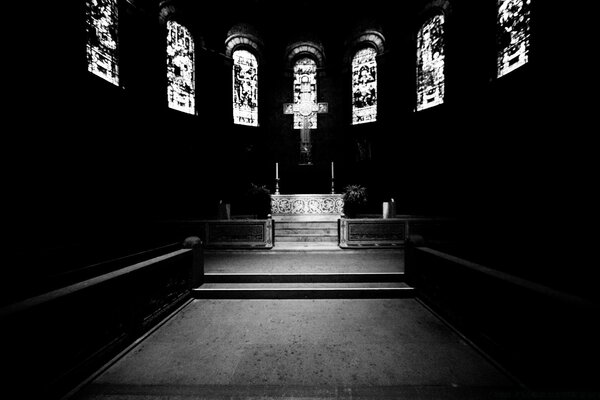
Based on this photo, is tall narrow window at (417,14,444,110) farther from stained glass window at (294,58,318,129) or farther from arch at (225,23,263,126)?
arch at (225,23,263,126)

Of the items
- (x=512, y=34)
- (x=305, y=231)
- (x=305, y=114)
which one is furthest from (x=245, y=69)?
(x=512, y=34)

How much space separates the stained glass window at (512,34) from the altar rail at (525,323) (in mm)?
6437

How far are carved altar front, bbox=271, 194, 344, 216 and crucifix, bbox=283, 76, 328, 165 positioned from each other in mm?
2637

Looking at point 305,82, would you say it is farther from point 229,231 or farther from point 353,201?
point 229,231

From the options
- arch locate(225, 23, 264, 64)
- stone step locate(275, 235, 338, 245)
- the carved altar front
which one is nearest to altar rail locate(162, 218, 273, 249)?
stone step locate(275, 235, 338, 245)

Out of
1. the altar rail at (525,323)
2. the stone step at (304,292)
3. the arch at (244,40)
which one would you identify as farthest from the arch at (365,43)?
the altar rail at (525,323)

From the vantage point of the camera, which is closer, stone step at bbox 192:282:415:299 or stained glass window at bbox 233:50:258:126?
stone step at bbox 192:282:415:299

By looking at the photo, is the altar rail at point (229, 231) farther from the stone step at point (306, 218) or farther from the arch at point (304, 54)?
the arch at point (304, 54)

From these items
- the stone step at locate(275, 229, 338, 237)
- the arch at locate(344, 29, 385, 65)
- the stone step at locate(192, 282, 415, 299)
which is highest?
the arch at locate(344, 29, 385, 65)

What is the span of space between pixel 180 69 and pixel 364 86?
761cm

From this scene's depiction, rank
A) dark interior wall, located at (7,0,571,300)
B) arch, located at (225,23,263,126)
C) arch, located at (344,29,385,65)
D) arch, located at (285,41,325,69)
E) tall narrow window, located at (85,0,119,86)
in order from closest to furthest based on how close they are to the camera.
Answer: dark interior wall, located at (7,0,571,300)
tall narrow window, located at (85,0,119,86)
arch, located at (344,29,385,65)
arch, located at (225,23,263,126)
arch, located at (285,41,325,69)

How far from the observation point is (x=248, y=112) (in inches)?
468

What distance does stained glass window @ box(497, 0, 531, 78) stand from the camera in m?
6.36

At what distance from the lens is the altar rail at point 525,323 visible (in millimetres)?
1737
